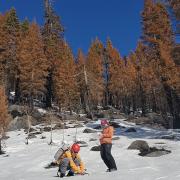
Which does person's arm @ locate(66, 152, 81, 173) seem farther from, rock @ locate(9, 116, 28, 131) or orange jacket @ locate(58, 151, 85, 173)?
rock @ locate(9, 116, 28, 131)

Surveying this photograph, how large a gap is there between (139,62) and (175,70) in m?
34.2

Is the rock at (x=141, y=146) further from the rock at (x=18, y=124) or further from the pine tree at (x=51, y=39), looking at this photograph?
the pine tree at (x=51, y=39)

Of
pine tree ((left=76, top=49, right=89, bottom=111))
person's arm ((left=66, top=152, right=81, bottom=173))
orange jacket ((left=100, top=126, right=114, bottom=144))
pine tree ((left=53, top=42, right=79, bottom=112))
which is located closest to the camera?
person's arm ((left=66, top=152, right=81, bottom=173))

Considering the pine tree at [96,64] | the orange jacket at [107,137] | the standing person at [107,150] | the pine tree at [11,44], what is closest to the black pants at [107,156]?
the standing person at [107,150]

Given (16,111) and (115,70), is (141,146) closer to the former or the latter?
(16,111)

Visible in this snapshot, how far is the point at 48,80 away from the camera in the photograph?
56.8 meters

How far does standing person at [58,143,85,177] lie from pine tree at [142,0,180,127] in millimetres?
21195

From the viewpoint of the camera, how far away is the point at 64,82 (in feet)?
177

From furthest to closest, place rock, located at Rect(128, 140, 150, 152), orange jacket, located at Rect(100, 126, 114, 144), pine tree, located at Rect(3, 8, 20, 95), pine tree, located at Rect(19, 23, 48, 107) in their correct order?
1. pine tree, located at Rect(3, 8, 20, 95)
2. pine tree, located at Rect(19, 23, 48, 107)
3. rock, located at Rect(128, 140, 150, 152)
4. orange jacket, located at Rect(100, 126, 114, 144)

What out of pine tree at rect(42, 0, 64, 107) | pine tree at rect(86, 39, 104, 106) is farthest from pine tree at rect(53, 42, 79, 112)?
pine tree at rect(86, 39, 104, 106)

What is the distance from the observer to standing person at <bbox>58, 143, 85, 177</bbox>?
14359mm

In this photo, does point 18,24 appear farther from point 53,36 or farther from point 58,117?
point 58,117

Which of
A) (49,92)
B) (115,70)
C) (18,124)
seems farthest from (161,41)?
(115,70)

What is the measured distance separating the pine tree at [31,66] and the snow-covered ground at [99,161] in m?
18.8
